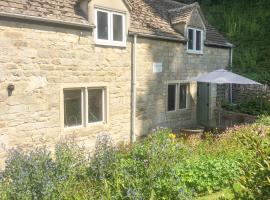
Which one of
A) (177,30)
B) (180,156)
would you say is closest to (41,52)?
(180,156)

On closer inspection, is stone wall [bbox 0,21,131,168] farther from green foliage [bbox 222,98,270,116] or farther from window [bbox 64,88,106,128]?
green foliage [bbox 222,98,270,116]

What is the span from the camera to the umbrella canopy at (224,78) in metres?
13.3

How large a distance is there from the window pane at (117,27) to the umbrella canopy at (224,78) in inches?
194

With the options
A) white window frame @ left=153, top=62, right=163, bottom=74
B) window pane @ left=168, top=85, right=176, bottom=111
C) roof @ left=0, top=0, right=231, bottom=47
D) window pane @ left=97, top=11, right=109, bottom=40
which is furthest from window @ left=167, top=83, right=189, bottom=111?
window pane @ left=97, top=11, right=109, bottom=40

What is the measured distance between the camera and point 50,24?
9086 mm

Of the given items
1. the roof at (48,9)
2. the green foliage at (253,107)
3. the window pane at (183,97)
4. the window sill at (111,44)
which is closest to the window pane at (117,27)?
the window sill at (111,44)

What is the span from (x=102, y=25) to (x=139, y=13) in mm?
2898

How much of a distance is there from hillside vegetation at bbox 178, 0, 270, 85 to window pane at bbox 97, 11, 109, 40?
33.5 feet

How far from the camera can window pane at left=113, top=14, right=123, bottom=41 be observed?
10945 mm

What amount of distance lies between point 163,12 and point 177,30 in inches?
57.3

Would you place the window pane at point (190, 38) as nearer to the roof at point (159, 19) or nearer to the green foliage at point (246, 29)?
the roof at point (159, 19)

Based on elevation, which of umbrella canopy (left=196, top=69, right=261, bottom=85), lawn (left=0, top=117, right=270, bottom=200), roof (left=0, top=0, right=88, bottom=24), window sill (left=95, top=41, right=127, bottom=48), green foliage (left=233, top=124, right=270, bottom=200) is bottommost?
Answer: lawn (left=0, top=117, right=270, bottom=200)

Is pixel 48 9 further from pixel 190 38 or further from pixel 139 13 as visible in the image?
pixel 190 38

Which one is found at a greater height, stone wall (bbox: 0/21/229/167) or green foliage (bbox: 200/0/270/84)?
green foliage (bbox: 200/0/270/84)
